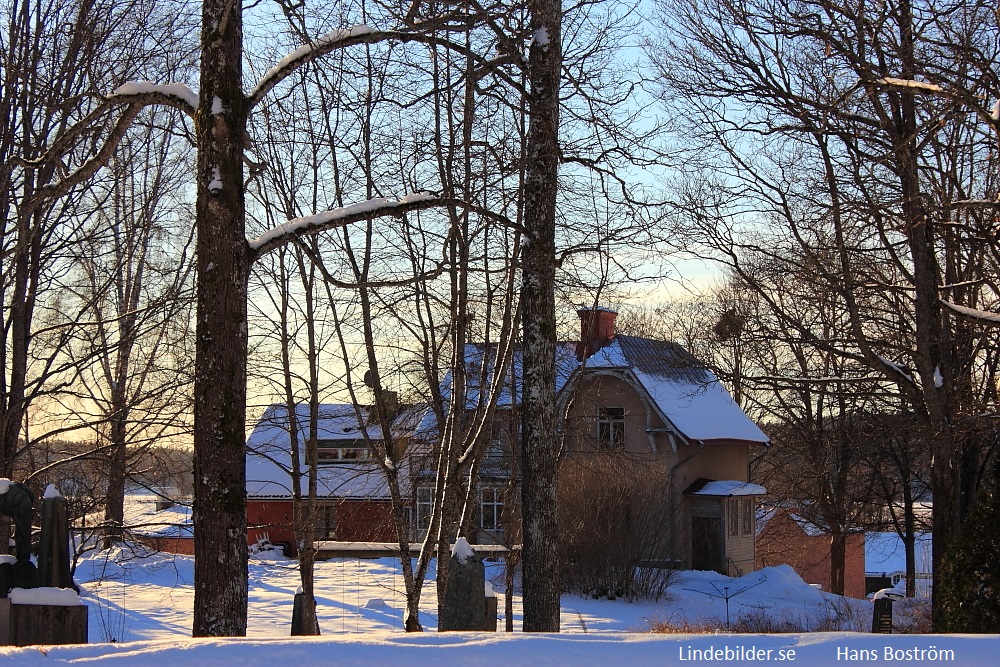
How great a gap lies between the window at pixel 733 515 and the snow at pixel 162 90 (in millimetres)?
24508

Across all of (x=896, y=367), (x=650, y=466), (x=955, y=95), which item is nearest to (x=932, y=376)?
(x=896, y=367)

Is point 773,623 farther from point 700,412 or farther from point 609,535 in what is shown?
point 700,412

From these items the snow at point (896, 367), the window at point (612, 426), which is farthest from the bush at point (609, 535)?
the snow at point (896, 367)

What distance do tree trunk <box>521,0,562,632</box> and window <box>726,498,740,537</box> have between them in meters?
21.5

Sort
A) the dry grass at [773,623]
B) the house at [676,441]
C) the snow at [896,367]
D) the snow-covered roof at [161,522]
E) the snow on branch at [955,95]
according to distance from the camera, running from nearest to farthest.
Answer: the snow on branch at [955,95], the snow-covered roof at [161,522], the snow at [896,367], the dry grass at [773,623], the house at [676,441]

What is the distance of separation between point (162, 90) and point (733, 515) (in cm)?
2553

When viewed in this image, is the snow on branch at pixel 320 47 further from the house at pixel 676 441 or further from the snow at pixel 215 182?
the house at pixel 676 441

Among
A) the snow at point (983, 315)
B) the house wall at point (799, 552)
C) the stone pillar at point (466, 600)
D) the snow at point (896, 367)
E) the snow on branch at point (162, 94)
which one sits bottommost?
the house wall at point (799, 552)

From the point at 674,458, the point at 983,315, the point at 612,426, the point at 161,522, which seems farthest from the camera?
the point at 674,458

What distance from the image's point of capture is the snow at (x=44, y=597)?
5793 mm

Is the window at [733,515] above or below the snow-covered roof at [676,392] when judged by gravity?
below

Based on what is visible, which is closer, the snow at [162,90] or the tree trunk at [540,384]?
the snow at [162,90]

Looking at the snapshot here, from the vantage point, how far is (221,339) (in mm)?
6285

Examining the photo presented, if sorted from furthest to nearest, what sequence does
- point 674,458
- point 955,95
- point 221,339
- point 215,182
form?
point 674,458
point 955,95
point 215,182
point 221,339
